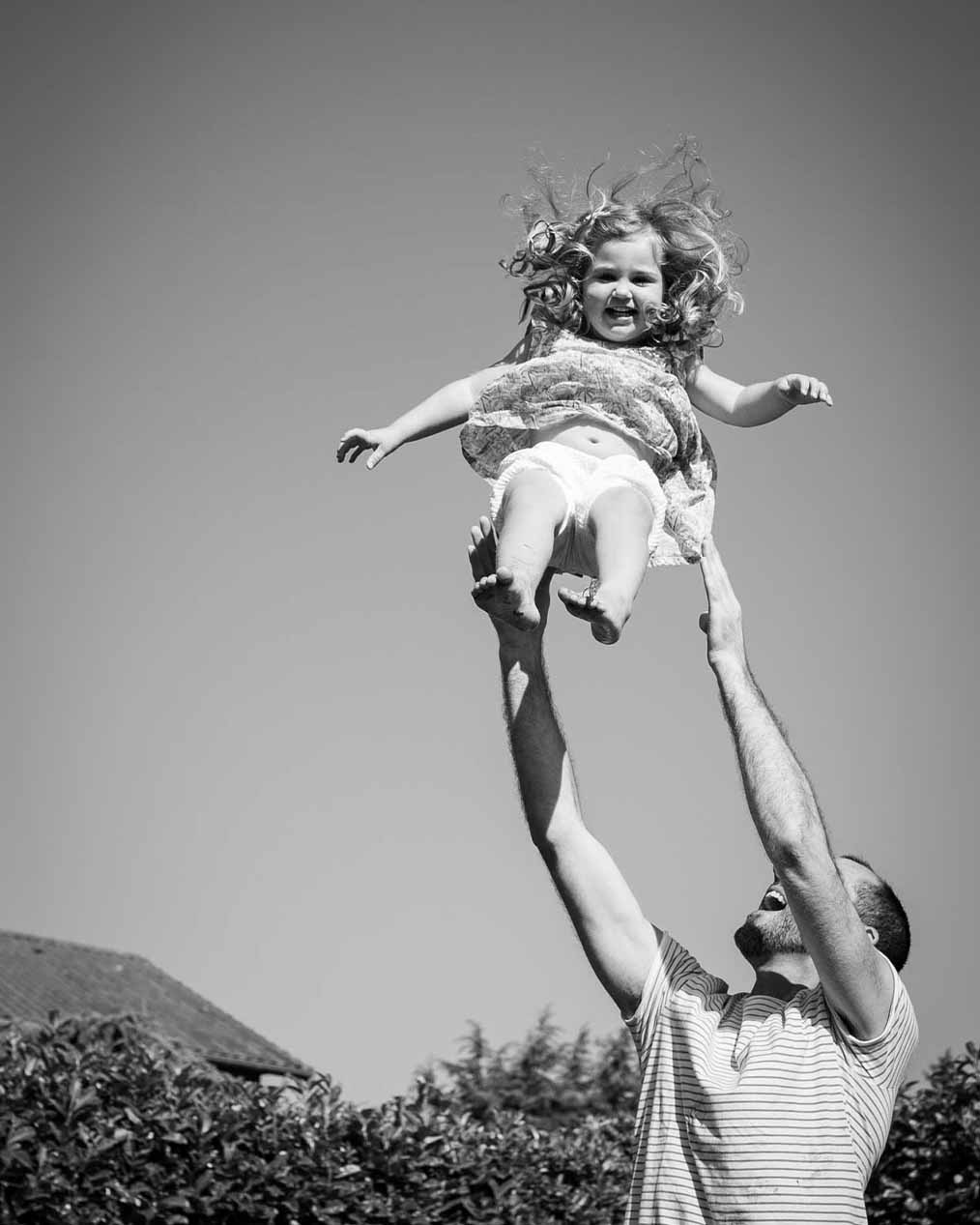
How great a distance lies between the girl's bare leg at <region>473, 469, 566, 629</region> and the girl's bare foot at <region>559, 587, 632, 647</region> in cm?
10

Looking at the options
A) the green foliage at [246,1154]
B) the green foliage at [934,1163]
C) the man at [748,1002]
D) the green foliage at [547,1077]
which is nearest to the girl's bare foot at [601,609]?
the man at [748,1002]

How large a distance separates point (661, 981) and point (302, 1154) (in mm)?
3972

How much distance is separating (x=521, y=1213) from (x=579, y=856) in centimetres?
433

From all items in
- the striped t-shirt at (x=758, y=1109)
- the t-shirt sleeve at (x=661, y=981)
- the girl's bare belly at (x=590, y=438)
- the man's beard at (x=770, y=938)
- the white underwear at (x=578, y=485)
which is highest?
the girl's bare belly at (x=590, y=438)

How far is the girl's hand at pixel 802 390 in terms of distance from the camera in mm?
3773

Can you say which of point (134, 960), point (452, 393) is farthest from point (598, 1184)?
point (134, 960)

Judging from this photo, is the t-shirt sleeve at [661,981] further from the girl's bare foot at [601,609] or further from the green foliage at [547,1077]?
the green foliage at [547,1077]

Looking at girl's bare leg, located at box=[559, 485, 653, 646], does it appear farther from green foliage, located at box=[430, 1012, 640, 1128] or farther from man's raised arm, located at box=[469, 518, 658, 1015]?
green foliage, located at box=[430, 1012, 640, 1128]

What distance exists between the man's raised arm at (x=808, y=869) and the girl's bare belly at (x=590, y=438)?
0.73 metres

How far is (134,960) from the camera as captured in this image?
2747 centimetres

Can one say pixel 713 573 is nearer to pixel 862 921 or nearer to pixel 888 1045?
pixel 862 921

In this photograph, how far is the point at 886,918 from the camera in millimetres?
3668

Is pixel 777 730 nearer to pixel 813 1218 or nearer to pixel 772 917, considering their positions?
pixel 772 917

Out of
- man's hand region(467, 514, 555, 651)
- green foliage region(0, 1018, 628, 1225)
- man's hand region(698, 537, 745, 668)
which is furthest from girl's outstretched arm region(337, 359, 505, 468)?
green foliage region(0, 1018, 628, 1225)
